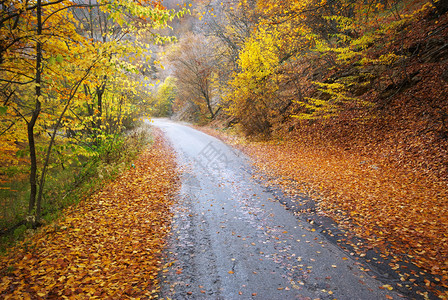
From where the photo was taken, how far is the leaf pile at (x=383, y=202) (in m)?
4.32

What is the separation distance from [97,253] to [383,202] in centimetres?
688

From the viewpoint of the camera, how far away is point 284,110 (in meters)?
17.6

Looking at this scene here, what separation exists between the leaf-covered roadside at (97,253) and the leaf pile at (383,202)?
426cm

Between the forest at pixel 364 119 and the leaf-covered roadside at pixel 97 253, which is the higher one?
the forest at pixel 364 119

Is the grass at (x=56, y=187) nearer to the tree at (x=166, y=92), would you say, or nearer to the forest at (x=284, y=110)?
the forest at (x=284, y=110)

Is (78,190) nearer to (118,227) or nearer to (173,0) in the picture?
(118,227)

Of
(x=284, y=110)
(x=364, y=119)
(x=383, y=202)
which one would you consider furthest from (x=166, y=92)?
(x=383, y=202)

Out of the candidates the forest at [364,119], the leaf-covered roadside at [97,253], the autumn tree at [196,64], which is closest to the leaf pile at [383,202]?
the forest at [364,119]

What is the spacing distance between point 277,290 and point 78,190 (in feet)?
24.4

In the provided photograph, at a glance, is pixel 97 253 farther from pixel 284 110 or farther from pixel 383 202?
pixel 284 110

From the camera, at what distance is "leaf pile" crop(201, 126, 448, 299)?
4316mm

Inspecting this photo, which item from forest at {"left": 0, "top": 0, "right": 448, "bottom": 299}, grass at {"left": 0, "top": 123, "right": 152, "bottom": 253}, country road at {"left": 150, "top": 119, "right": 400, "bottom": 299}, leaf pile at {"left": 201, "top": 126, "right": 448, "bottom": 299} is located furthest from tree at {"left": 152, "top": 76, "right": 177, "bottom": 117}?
country road at {"left": 150, "top": 119, "right": 400, "bottom": 299}

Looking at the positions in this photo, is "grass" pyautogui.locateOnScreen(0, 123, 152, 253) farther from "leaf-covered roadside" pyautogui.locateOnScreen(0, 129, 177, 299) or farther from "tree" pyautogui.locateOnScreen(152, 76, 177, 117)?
"tree" pyautogui.locateOnScreen(152, 76, 177, 117)

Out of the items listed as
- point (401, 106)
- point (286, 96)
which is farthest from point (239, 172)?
point (286, 96)
